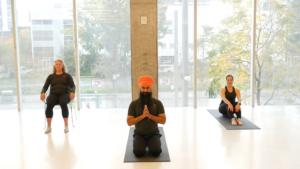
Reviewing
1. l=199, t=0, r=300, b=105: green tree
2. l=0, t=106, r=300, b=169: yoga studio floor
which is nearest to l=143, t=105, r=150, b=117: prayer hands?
l=0, t=106, r=300, b=169: yoga studio floor

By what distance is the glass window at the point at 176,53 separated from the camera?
5.75 m

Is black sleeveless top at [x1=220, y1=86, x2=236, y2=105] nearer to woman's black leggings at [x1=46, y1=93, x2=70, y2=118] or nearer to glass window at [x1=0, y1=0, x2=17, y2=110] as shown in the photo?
woman's black leggings at [x1=46, y1=93, x2=70, y2=118]

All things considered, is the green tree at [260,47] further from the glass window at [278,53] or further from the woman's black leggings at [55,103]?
the woman's black leggings at [55,103]

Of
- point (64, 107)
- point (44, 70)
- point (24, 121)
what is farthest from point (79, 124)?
point (44, 70)

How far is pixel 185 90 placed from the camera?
5.93 meters

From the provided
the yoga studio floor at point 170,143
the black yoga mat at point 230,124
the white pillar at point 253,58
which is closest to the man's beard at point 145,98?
the yoga studio floor at point 170,143

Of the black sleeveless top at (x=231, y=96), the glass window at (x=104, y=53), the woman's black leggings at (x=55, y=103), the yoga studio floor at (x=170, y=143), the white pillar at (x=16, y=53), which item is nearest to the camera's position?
the yoga studio floor at (x=170, y=143)

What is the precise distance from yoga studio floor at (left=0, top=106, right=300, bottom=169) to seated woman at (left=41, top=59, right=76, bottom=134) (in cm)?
30

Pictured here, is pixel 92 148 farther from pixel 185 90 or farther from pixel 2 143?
pixel 185 90

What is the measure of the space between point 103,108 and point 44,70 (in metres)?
1.52

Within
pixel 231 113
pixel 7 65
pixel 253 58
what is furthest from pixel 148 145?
pixel 7 65

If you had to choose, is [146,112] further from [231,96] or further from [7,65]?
[7,65]

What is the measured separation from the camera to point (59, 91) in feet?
14.2

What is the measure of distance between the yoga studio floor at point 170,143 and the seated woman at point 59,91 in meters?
0.30
